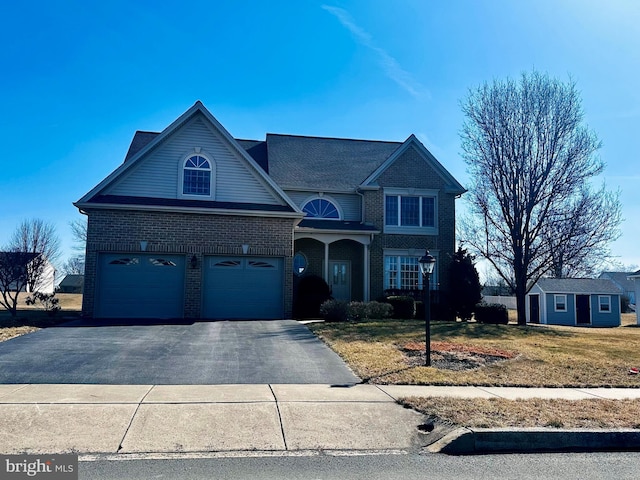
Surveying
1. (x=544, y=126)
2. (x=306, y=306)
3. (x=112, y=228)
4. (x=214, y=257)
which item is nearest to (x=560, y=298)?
(x=544, y=126)

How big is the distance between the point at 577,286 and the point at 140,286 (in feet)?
106

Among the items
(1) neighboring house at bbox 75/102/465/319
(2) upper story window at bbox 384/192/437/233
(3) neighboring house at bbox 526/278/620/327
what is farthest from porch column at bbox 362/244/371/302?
(3) neighboring house at bbox 526/278/620/327

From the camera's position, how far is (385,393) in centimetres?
839

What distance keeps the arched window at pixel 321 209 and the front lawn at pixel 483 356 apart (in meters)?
7.87

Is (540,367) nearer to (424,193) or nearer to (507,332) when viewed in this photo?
(507,332)

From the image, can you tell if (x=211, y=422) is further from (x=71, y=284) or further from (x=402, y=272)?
(x=71, y=284)

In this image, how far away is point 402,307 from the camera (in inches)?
802

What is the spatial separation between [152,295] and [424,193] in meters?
13.3

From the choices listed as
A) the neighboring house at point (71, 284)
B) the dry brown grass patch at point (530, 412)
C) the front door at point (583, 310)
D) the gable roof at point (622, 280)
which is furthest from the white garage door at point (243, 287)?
the gable roof at point (622, 280)

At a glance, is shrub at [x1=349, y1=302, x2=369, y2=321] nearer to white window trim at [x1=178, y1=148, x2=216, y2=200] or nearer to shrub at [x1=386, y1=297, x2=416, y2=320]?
shrub at [x1=386, y1=297, x2=416, y2=320]

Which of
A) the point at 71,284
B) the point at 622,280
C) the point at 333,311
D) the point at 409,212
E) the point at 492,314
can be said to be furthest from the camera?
the point at 71,284

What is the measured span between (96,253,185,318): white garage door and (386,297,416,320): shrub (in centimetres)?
816

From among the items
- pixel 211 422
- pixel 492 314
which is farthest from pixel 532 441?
pixel 492 314

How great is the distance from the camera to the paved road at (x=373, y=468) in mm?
5285
